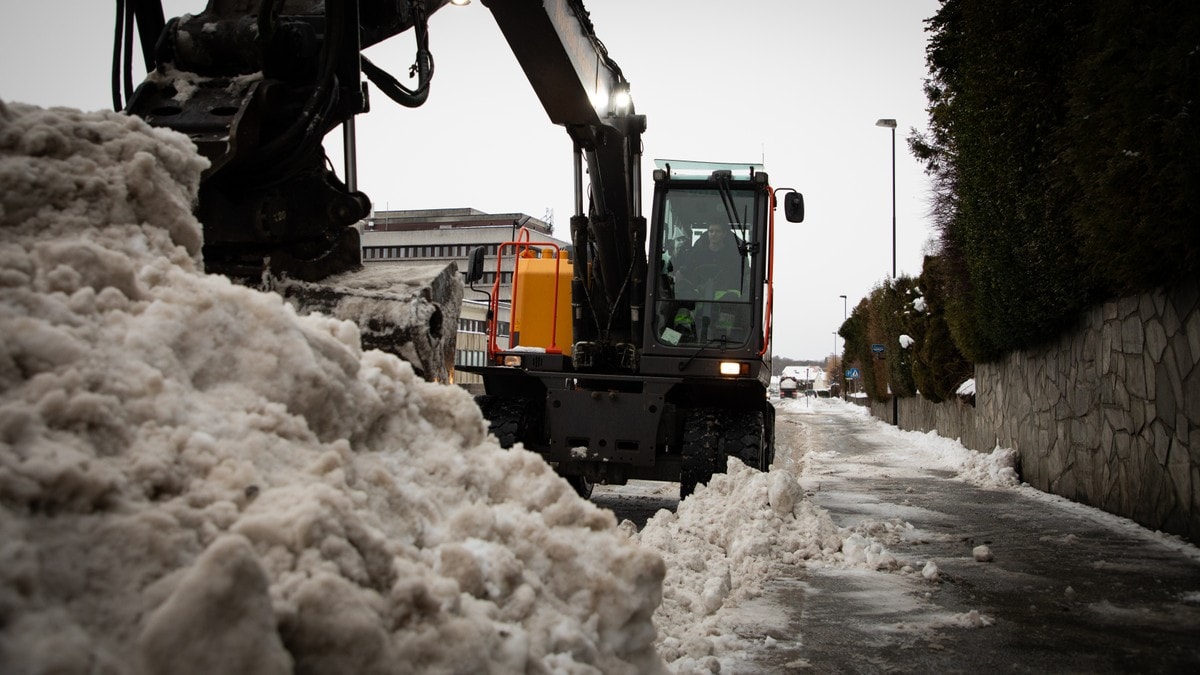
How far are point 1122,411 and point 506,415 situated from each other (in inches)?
216

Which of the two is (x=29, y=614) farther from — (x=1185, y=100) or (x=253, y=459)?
(x=1185, y=100)

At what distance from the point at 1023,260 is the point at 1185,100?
498cm

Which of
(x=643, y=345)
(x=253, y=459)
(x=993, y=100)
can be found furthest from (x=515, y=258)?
(x=253, y=459)

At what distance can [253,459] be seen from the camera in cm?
254

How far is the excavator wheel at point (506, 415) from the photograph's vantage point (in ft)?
30.0

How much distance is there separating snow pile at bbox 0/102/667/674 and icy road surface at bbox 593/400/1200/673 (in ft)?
4.38

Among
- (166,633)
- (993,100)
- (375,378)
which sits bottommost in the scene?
(166,633)

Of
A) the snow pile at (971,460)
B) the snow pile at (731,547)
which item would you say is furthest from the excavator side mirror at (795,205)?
the snow pile at (971,460)

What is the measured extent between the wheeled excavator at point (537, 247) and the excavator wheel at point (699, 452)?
2 centimetres

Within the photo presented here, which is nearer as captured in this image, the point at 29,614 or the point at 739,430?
the point at 29,614

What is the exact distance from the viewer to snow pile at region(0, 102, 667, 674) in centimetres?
195

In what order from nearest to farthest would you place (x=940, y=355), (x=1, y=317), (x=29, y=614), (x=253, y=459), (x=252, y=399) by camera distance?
(x=29, y=614)
(x=1, y=317)
(x=253, y=459)
(x=252, y=399)
(x=940, y=355)

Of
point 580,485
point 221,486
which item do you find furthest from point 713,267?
point 221,486

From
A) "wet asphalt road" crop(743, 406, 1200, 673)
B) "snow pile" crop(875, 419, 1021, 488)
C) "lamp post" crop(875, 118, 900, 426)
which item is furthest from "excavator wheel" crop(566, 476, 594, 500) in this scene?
"lamp post" crop(875, 118, 900, 426)
